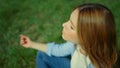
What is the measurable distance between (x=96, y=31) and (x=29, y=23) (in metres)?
1.48

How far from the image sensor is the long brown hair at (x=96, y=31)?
6.31 feet

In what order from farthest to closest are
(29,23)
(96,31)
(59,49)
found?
(29,23) < (59,49) < (96,31)

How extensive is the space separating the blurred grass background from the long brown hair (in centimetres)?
100

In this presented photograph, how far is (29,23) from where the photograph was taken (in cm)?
332

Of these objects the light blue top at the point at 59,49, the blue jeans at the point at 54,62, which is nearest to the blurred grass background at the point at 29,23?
the blue jeans at the point at 54,62

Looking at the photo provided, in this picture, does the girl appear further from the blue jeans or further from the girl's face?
the blue jeans

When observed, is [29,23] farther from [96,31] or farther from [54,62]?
[96,31]

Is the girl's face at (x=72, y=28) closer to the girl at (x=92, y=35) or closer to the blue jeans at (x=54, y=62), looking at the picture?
the girl at (x=92, y=35)

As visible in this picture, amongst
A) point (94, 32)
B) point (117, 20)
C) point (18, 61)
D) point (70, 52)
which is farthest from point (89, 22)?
point (117, 20)

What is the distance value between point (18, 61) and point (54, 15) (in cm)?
72

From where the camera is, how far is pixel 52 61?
2.42 meters

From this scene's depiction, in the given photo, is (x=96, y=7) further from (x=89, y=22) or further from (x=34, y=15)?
(x=34, y=15)

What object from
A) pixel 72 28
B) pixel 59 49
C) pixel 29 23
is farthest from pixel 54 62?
pixel 29 23

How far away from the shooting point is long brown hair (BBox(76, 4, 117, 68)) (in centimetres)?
192
